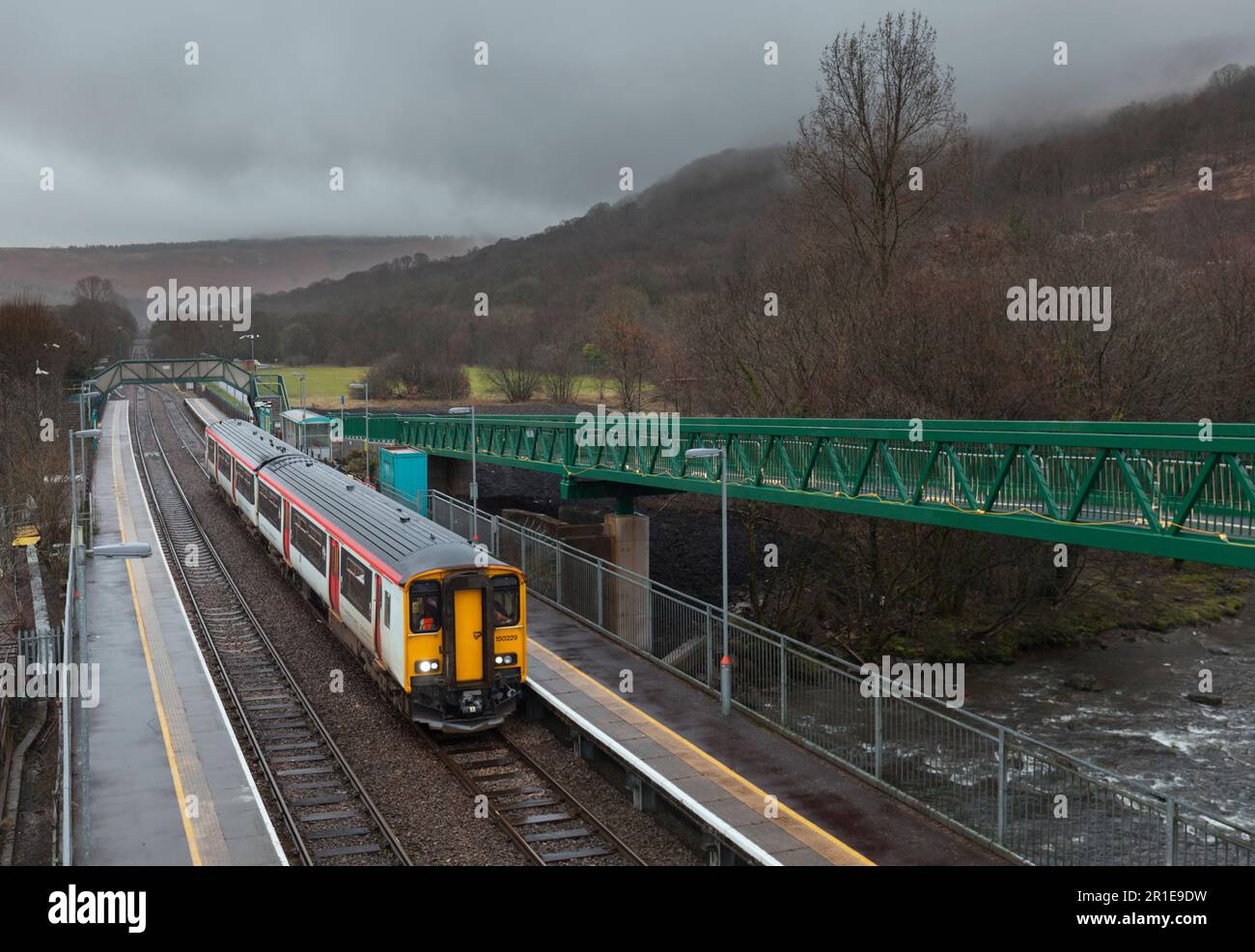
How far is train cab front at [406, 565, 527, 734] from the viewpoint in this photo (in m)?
18.1

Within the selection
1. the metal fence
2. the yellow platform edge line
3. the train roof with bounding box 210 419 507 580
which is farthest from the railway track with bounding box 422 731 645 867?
the metal fence

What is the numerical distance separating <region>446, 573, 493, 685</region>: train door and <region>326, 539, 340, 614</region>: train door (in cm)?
547

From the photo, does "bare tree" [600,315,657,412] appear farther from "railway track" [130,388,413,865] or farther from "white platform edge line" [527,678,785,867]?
"white platform edge line" [527,678,785,867]

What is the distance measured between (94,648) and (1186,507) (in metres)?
20.4

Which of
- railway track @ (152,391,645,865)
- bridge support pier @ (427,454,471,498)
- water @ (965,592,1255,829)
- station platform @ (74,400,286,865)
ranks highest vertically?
bridge support pier @ (427,454,471,498)

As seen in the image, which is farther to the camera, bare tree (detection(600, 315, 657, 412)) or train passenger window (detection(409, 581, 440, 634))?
bare tree (detection(600, 315, 657, 412))

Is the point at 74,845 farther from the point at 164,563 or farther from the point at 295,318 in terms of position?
the point at 295,318

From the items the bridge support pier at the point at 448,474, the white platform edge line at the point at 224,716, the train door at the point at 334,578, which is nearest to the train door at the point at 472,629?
the white platform edge line at the point at 224,716

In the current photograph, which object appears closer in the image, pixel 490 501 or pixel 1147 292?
pixel 1147 292

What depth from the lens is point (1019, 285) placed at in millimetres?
35094

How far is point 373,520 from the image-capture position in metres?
22.7
